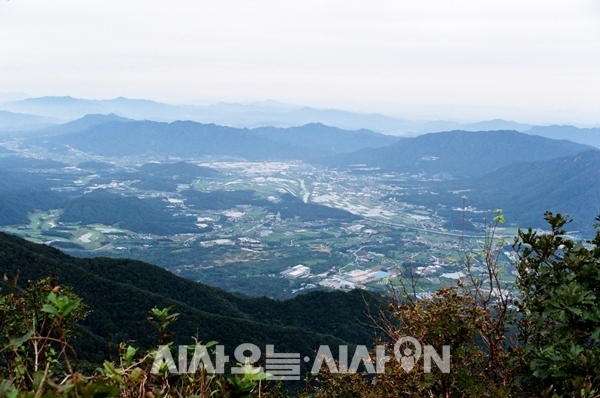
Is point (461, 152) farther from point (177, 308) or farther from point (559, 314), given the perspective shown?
point (559, 314)

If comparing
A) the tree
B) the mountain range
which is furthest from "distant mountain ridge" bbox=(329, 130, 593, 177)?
the tree

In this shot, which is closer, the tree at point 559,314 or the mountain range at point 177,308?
the tree at point 559,314

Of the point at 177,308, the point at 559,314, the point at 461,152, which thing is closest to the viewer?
the point at 559,314

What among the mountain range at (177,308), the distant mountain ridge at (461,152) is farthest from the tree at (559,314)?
the distant mountain ridge at (461,152)

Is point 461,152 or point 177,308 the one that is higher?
point 461,152

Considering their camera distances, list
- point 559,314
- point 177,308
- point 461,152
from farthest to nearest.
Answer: point 461,152
point 177,308
point 559,314

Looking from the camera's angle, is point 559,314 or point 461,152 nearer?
point 559,314

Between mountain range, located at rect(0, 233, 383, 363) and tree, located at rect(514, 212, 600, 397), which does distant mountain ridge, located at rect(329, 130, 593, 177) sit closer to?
mountain range, located at rect(0, 233, 383, 363)

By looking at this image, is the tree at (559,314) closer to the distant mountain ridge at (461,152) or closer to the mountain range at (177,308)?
the mountain range at (177,308)

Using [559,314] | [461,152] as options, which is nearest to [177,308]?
[559,314]
